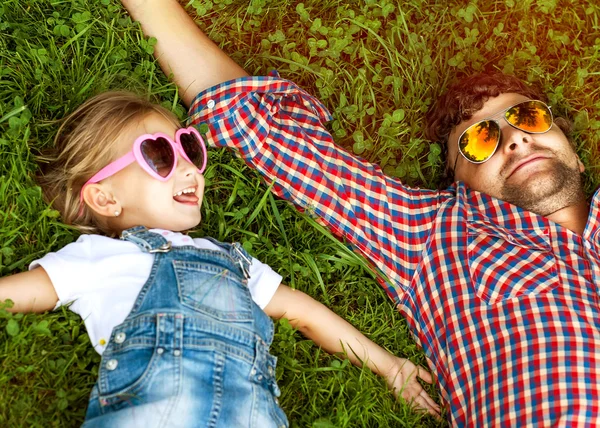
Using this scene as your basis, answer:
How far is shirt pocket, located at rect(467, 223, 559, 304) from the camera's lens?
3541 millimetres

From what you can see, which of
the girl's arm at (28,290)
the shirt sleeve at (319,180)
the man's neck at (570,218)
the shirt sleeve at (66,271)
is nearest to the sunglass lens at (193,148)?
the shirt sleeve at (319,180)

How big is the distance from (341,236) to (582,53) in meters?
2.26

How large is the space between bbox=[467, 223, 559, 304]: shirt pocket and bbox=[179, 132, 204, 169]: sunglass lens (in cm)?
160

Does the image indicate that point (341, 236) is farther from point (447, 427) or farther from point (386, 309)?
point (447, 427)

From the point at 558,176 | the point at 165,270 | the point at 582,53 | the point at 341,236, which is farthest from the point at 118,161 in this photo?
the point at 582,53

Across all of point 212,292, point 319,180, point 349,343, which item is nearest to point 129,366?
point 212,292

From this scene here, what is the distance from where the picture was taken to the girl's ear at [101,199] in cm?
329

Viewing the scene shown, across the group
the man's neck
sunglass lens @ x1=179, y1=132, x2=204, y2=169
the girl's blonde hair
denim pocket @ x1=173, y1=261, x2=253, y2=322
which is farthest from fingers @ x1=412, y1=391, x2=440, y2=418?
the girl's blonde hair

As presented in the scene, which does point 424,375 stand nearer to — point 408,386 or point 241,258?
point 408,386

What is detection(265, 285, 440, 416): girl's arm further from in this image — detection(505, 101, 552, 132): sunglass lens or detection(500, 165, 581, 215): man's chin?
detection(505, 101, 552, 132): sunglass lens

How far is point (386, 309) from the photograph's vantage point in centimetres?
402

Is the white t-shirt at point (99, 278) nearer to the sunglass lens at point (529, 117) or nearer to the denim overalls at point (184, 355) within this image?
the denim overalls at point (184, 355)

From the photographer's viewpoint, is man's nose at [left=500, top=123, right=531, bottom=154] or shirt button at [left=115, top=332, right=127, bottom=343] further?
man's nose at [left=500, top=123, right=531, bottom=154]

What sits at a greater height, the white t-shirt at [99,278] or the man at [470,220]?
the white t-shirt at [99,278]
